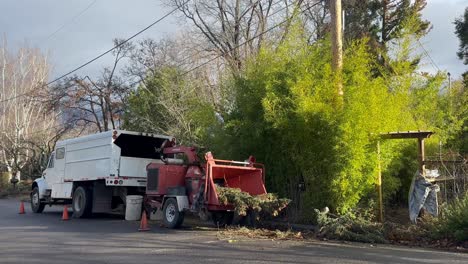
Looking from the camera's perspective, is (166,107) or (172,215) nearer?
A: (172,215)

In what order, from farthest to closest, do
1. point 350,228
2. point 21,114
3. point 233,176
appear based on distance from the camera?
1. point 21,114
2. point 233,176
3. point 350,228

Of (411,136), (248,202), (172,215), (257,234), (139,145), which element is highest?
(139,145)

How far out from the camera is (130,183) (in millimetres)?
17500

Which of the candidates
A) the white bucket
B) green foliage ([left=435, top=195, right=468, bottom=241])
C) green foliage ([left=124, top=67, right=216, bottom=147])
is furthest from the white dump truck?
green foliage ([left=435, top=195, right=468, bottom=241])

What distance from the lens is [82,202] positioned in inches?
720

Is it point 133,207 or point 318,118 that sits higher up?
point 318,118

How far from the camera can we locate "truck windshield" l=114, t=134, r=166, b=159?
57.5 ft

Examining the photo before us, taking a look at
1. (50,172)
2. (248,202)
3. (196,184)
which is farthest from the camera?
(50,172)

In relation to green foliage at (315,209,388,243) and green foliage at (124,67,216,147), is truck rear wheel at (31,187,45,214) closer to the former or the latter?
green foliage at (124,67,216,147)

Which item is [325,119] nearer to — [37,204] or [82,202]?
[82,202]

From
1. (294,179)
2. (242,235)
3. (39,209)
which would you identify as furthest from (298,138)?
(39,209)

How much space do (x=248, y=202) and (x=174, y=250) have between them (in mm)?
2980

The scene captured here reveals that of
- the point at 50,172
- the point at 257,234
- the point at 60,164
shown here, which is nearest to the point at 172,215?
the point at 257,234

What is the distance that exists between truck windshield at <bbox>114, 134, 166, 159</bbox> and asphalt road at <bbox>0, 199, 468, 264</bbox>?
4.10 m
